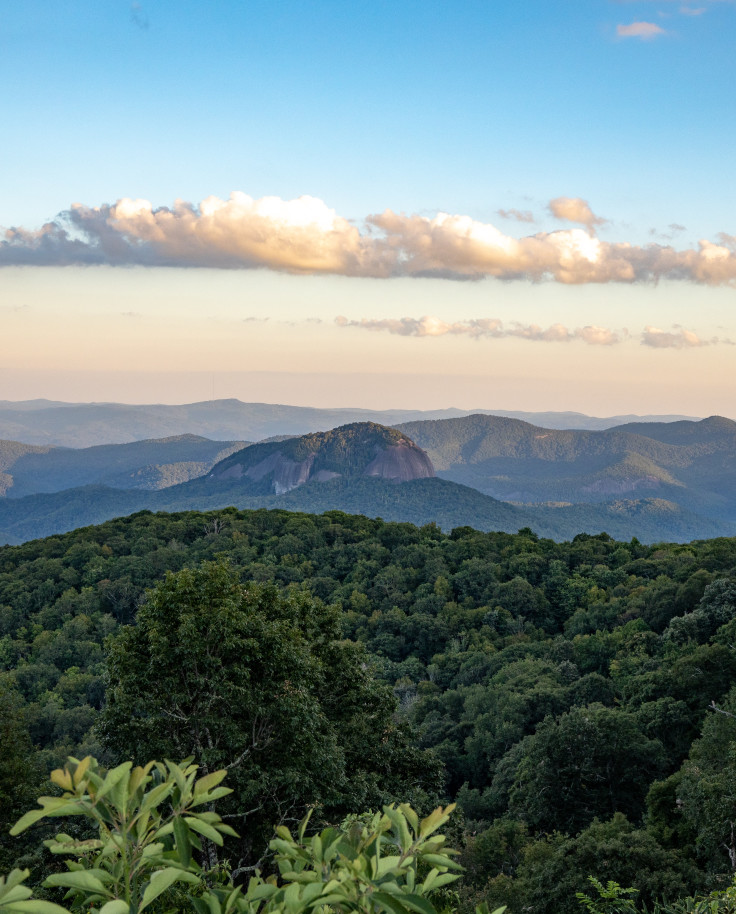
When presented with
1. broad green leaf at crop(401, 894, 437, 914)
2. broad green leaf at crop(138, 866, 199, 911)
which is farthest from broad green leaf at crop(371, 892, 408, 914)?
broad green leaf at crop(138, 866, 199, 911)

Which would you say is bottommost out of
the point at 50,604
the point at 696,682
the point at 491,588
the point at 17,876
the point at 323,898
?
the point at 50,604

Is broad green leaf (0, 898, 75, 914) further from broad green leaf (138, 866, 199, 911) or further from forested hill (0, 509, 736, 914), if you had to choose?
forested hill (0, 509, 736, 914)

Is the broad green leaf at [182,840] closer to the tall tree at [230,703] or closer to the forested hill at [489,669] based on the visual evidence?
the forested hill at [489,669]

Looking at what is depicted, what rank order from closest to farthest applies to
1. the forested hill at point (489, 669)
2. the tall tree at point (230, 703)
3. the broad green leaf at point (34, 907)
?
1. the broad green leaf at point (34, 907)
2. the tall tree at point (230, 703)
3. the forested hill at point (489, 669)

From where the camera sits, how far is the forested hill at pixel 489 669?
67.0 ft

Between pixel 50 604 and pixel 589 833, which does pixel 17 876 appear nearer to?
pixel 589 833

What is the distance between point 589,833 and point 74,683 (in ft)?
127

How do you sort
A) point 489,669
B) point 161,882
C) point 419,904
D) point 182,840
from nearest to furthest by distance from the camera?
point 161,882 → point 419,904 → point 182,840 → point 489,669

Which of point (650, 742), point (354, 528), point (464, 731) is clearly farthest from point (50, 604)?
point (650, 742)

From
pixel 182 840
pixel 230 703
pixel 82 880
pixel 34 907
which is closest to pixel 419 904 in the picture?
pixel 182 840

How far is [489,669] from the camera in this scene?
181 feet

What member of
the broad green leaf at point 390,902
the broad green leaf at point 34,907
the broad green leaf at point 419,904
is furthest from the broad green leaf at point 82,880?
the broad green leaf at point 419,904

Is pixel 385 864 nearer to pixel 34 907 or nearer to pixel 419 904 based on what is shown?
pixel 419 904

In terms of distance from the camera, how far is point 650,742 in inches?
1261
